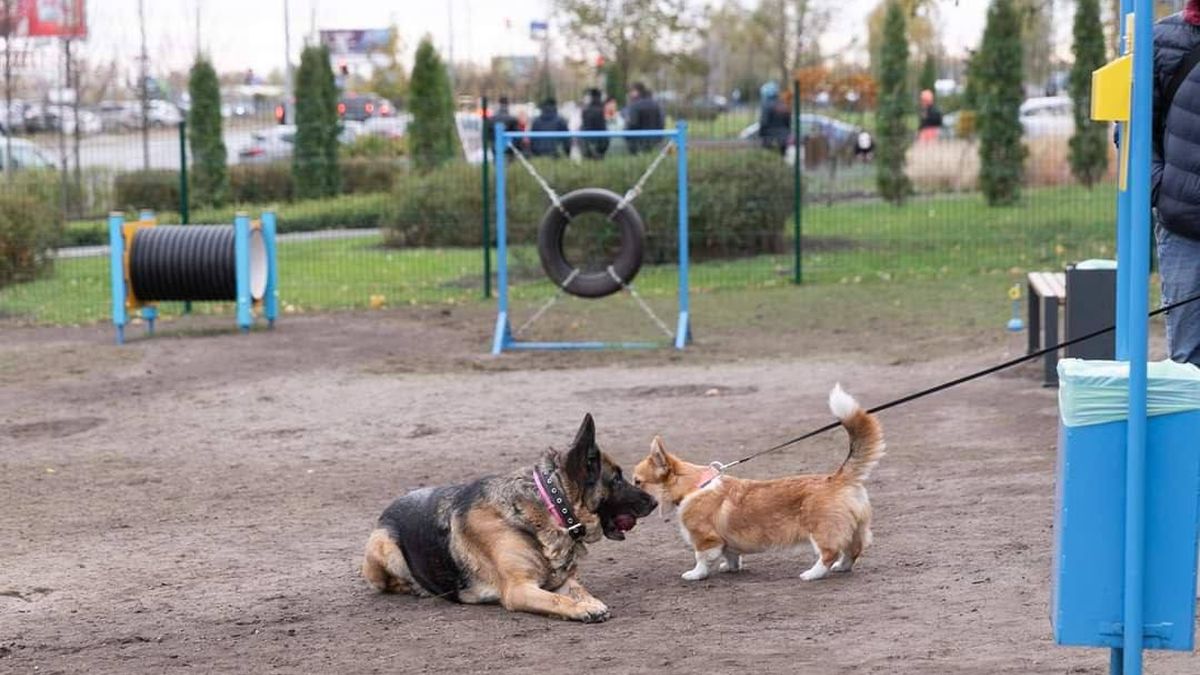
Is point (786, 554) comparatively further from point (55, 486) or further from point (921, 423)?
point (55, 486)

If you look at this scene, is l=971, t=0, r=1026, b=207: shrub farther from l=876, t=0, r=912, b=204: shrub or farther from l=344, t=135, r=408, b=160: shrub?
l=344, t=135, r=408, b=160: shrub

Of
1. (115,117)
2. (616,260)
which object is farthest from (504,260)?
(115,117)

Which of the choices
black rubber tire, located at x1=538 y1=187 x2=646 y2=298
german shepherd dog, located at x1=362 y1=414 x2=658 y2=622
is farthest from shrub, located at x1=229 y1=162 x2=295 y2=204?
german shepherd dog, located at x1=362 y1=414 x2=658 y2=622

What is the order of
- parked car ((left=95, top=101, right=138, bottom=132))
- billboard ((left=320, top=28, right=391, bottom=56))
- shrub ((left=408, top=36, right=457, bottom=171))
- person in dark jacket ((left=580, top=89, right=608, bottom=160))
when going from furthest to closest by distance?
billboard ((left=320, top=28, right=391, bottom=56))
parked car ((left=95, top=101, right=138, bottom=132))
shrub ((left=408, top=36, right=457, bottom=171))
person in dark jacket ((left=580, top=89, right=608, bottom=160))

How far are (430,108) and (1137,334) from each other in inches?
903

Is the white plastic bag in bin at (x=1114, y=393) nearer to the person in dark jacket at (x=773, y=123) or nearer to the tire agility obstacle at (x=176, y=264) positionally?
the tire agility obstacle at (x=176, y=264)

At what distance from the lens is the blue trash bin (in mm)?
4254

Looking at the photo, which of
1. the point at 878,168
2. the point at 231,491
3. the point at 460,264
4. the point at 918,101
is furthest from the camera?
the point at 918,101

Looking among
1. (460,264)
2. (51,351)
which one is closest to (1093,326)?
(51,351)

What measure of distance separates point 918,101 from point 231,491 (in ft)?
71.3

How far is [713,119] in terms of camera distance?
22.8 m

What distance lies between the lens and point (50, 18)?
1351 inches

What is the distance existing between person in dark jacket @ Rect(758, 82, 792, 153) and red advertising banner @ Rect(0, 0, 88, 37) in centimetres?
1457

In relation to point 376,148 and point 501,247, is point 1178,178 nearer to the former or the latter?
point 501,247
